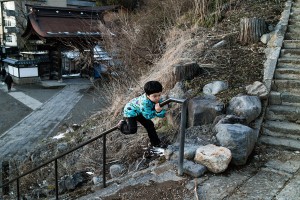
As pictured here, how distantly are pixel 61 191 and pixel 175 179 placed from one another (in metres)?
2.75

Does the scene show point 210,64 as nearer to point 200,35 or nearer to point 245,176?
point 200,35

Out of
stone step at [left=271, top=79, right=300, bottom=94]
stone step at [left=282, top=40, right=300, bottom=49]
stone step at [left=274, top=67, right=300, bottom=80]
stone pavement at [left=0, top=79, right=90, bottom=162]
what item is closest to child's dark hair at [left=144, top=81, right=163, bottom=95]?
stone step at [left=271, top=79, right=300, bottom=94]

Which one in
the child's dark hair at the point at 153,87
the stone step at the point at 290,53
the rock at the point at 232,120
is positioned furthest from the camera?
the stone step at the point at 290,53

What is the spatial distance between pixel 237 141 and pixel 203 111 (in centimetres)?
112

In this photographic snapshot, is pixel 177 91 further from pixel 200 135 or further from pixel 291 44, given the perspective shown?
pixel 291 44

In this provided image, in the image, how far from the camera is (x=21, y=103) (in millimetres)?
14281

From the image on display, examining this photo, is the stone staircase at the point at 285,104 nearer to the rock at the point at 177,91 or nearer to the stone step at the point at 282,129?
the stone step at the point at 282,129

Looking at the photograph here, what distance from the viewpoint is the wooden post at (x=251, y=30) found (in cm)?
637

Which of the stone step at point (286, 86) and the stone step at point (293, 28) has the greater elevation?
the stone step at point (293, 28)

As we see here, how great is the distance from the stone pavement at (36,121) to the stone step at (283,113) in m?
7.07

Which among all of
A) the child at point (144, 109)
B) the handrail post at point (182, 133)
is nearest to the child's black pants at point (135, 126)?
the child at point (144, 109)

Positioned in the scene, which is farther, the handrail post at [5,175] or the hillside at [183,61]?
the handrail post at [5,175]

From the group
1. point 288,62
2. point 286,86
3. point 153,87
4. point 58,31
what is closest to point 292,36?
point 288,62

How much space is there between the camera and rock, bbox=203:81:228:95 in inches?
198
